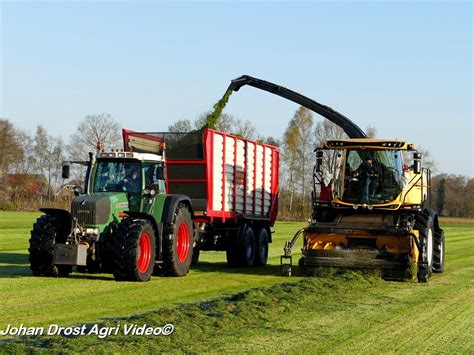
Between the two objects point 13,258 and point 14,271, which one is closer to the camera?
point 14,271

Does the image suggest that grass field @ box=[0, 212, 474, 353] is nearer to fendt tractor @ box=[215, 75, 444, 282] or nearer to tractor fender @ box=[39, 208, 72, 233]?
fendt tractor @ box=[215, 75, 444, 282]

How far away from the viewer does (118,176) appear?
49.8 feet

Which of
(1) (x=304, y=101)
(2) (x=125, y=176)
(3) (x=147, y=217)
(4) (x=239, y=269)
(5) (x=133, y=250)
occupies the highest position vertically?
(1) (x=304, y=101)

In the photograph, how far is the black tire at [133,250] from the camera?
45.0ft

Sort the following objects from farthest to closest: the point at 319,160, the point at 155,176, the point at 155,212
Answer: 1. the point at 319,160
2. the point at 155,176
3. the point at 155,212

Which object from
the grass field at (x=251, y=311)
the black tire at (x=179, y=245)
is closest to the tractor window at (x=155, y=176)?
the black tire at (x=179, y=245)

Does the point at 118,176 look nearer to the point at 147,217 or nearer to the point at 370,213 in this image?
the point at 147,217

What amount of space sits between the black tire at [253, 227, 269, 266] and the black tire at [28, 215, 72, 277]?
6.26 meters

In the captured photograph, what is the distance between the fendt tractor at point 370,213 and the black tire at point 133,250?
10.0ft

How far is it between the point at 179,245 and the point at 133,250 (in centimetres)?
216

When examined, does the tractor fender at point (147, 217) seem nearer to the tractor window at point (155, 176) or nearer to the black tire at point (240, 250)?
the tractor window at point (155, 176)

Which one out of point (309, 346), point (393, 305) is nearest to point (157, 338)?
point (309, 346)

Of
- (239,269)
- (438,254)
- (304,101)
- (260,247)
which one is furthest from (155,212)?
(304,101)

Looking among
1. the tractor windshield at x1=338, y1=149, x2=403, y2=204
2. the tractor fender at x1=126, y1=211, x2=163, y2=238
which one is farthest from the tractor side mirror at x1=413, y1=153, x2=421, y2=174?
the tractor fender at x1=126, y1=211, x2=163, y2=238
